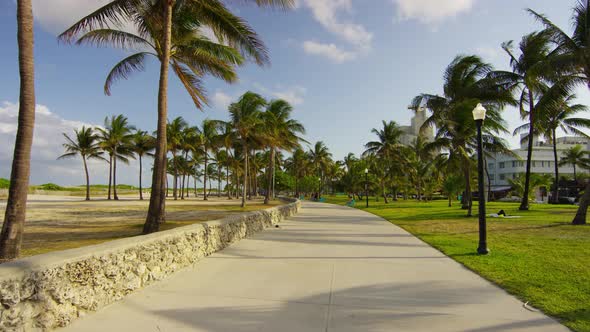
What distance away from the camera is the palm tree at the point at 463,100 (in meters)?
19.4

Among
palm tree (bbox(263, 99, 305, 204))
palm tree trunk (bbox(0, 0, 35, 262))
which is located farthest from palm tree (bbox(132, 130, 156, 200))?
palm tree trunk (bbox(0, 0, 35, 262))

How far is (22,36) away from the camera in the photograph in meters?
5.47

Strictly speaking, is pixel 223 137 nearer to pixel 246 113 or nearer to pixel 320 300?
pixel 246 113

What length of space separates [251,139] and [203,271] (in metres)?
20.9

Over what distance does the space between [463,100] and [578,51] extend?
7.83 metres

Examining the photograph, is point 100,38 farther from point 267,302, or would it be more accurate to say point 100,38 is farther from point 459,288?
point 459,288

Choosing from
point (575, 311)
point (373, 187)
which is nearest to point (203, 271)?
point (575, 311)

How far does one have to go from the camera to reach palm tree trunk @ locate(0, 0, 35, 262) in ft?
16.9

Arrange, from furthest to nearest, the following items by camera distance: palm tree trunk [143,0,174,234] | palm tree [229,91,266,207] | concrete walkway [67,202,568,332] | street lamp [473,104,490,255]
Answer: palm tree [229,91,266,207] → palm tree trunk [143,0,174,234] → street lamp [473,104,490,255] → concrete walkway [67,202,568,332]

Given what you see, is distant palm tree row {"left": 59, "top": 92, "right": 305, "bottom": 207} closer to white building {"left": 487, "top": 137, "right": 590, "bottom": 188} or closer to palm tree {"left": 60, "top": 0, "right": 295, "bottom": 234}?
palm tree {"left": 60, "top": 0, "right": 295, "bottom": 234}

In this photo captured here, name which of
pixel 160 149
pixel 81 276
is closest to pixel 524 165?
pixel 160 149

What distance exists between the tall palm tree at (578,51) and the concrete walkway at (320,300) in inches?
417

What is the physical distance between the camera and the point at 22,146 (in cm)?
528

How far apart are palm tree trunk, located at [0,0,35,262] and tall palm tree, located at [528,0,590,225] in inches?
678
